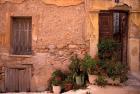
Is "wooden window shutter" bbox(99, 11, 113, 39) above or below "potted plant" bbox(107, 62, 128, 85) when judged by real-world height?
above

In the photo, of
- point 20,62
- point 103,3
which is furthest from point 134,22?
point 20,62

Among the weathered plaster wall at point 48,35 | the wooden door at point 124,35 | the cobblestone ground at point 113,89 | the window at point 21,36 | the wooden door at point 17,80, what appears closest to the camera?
the cobblestone ground at point 113,89

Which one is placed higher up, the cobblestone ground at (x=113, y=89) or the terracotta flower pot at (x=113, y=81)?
the terracotta flower pot at (x=113, y=81)

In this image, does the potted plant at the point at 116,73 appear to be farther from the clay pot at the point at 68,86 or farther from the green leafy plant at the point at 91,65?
the clay pot at the point at 68,86

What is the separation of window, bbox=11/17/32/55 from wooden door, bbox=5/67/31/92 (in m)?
0.68

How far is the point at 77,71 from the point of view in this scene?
10945mm

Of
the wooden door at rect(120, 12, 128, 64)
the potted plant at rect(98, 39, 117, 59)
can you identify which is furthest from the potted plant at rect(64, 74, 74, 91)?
the wooden door at rect(120, 12, 128, 64)

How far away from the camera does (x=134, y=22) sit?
36.6 feet

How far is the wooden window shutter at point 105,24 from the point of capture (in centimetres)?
Answer: 1156

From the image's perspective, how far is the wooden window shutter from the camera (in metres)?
11.6

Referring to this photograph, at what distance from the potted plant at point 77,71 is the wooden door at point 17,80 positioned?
6.21 ft

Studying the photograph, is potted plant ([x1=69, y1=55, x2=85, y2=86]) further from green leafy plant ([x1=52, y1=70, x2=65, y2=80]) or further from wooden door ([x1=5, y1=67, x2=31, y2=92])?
wooden door ([x1=5, y1=67, x2=31, y2=92])

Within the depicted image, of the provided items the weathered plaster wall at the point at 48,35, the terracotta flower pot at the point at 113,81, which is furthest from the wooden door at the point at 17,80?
the terracotta flower pot at the point at 113,81

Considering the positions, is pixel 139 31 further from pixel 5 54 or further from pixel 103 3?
pixel 5 54
